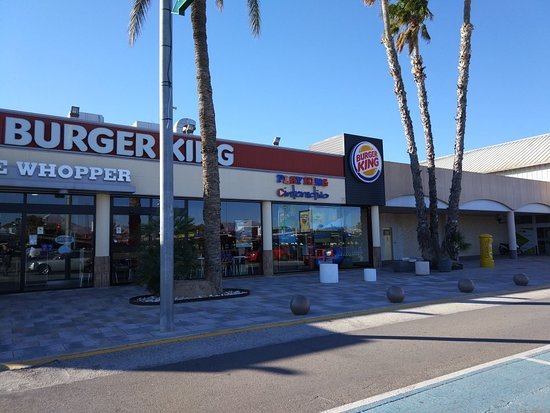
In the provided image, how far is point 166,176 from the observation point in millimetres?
8656

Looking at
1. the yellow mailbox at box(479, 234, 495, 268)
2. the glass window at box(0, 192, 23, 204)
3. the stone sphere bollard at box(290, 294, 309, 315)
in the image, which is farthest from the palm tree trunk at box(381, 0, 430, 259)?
the glass window at box(0, 192, 23, 204)

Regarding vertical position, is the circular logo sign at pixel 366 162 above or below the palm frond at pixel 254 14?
below

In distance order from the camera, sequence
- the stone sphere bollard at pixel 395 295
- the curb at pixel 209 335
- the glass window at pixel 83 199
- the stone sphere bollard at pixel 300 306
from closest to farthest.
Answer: the curb at pixel 209 335, the stone sphere bollard at pixel 300 306, the stone sphere bollard at pixel 395 295, the glass window at pixel 83 199

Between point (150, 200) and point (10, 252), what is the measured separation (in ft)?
16.0

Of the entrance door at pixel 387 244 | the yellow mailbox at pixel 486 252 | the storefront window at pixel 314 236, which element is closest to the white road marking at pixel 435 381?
the storefront window at pixel 314 236

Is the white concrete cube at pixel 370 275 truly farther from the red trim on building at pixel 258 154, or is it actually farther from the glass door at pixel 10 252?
the glass door at pixel 10 252

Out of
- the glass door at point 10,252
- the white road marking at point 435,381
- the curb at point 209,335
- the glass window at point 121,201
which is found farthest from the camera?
the glass window at point 121,201

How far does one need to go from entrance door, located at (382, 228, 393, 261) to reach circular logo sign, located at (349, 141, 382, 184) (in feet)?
17.3

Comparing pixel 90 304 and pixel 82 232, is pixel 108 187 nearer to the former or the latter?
pixel 82 232

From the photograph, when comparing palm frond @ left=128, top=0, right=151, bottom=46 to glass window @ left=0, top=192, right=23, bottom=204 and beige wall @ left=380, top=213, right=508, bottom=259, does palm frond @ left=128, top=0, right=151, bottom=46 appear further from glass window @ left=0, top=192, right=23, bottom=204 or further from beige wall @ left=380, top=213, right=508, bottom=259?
beige wall @ left=380, top=213, right=508, bottom=259

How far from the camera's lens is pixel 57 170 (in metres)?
14.0

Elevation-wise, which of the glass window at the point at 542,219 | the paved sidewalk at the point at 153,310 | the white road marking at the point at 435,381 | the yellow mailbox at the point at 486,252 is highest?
the glass window at the point at 542,219

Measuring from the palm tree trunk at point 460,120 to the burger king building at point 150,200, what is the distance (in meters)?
2.82

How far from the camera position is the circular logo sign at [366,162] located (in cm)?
2195
